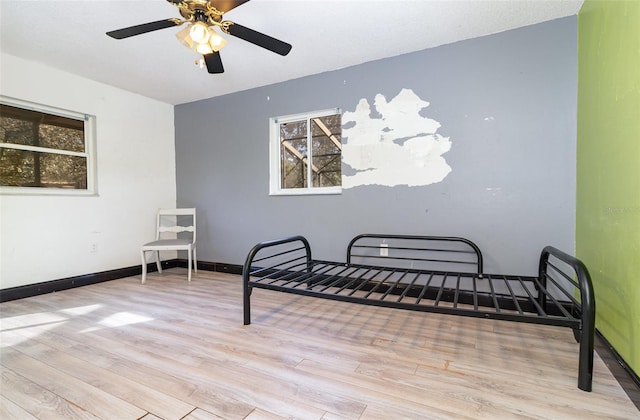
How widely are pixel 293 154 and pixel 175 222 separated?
1.89 meters

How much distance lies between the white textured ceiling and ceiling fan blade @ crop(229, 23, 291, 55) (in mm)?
303

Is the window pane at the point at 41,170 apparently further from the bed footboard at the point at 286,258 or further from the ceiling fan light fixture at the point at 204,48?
the ceiling fan light fixture at the point at 204,48

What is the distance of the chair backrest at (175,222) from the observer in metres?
3.48

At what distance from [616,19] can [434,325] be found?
194 centimetres

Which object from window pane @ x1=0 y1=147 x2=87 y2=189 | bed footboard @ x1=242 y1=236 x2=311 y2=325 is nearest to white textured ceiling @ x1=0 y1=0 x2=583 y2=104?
window pane @ x1=0 y1=147 x2=87 y2=189

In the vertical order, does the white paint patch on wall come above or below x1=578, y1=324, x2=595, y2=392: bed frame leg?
above

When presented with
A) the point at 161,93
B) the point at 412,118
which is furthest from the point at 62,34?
the point at 412,118

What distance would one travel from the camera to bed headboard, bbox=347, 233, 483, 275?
2305 millimetres

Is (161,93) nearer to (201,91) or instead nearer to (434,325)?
(201,91)

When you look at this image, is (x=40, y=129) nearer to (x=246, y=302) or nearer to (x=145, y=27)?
(x=145, y=27)

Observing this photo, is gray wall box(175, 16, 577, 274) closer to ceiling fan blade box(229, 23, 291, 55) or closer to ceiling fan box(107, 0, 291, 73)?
ceiling fan blade box(229, 23, 291, 55)

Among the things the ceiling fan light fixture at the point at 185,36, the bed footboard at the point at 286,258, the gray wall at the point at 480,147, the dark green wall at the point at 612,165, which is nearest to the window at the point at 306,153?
the gray wall at the point at 480,147

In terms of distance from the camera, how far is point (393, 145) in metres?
2.53

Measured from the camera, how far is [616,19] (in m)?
1.41
